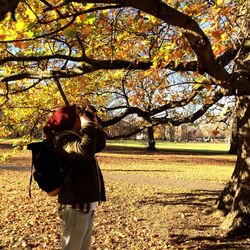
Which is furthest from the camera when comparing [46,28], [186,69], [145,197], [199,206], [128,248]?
[145,197]

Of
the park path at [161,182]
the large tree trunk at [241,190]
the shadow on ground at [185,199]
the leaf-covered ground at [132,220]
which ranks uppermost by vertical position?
the large tree trunk at [241,190]

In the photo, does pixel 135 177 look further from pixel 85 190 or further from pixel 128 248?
pixel 85 190

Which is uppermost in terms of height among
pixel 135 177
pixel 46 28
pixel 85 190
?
pixel 46 28

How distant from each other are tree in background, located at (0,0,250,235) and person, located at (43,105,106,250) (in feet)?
4.42

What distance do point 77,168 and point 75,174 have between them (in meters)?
0.05

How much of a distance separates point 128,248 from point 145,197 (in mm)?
4604

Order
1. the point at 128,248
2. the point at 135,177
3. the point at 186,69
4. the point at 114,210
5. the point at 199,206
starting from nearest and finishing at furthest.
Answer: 1. the point at 128,248
2. the point at 186,69
3. the point at 114,210
4. the point at 199,206
5. the point at 135,177

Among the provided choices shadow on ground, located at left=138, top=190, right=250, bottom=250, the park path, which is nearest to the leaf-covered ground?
shadow on ground, located at left=138, top=190, right=250, bottom=250

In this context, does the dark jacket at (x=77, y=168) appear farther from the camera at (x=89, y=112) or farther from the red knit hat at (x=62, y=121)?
the camera at (x=89, y=112)

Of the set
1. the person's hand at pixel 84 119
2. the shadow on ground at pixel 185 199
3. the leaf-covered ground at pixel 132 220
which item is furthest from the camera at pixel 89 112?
the shadow on ground at pixel 185 199

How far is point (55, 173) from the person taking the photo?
3.20m

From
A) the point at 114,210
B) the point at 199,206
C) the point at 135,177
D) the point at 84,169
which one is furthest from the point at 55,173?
the point at 135,177

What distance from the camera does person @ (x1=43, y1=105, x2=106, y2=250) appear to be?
3.17m

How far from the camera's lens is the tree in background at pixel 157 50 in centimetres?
451
